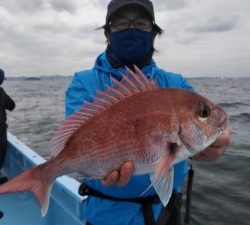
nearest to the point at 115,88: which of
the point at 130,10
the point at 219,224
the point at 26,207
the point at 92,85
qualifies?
the point at 92,85

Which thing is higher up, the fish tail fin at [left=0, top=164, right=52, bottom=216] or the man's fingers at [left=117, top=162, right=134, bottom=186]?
the man's fingers at [left=117, top=162, right=134, bottom=186]

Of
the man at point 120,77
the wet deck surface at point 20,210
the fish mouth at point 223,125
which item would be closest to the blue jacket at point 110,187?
the man at point 120,77

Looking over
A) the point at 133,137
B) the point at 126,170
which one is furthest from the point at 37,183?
the point at 133,137

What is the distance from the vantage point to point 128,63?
305 centimetres

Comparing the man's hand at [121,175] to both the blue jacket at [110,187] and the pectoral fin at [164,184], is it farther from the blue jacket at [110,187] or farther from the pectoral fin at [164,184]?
the blue jacket at [110,187]

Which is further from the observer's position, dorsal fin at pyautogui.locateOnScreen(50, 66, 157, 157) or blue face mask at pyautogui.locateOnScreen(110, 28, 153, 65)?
blue face mask at pyautogui.locateOnScreen(110, 28, 153, 65)

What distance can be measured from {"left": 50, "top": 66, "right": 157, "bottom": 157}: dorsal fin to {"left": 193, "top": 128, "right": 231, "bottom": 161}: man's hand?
571mm

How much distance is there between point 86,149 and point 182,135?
2.02ft

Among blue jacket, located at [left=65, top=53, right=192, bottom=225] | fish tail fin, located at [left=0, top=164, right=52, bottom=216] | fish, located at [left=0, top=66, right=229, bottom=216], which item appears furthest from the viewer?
blue jacket, located at [left=65, top=53, right=192, bottom=225]

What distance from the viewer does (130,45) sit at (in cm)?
295

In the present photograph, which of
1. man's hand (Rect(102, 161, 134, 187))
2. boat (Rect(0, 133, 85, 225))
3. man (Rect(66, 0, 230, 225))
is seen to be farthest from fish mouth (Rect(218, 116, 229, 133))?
boat (Rect(0, 133, 85, 225))

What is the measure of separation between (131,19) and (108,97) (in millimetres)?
943

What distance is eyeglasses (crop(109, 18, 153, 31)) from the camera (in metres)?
2.97

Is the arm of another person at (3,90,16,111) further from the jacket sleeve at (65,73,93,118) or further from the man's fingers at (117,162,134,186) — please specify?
the man's fingers at (117,162,134,186)
